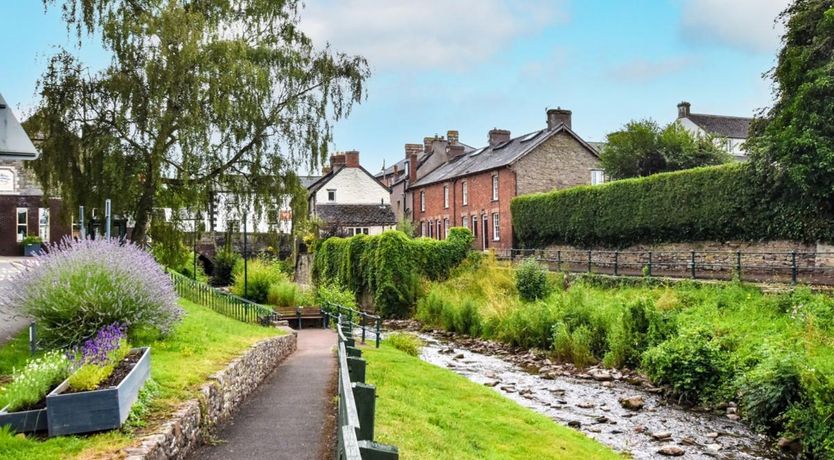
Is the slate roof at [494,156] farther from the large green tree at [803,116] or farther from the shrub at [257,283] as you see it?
the large green tree at [803,116]

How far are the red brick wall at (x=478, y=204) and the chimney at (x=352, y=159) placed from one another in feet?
24.6

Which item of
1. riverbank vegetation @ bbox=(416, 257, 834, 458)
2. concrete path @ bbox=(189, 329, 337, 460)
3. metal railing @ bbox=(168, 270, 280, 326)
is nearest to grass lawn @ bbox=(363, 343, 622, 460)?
concrete path @ bbox=(189, 329, 337, 460)

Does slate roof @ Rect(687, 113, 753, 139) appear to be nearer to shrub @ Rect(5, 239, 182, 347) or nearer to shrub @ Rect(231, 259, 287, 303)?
shrub @ Rect(231, 259, 287, 303)

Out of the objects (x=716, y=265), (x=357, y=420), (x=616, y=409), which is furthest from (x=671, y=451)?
(x=716, y=265)

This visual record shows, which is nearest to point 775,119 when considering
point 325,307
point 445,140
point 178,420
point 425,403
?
point 425,403

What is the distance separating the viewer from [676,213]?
1145 inches

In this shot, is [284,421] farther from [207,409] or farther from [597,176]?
[597,176]

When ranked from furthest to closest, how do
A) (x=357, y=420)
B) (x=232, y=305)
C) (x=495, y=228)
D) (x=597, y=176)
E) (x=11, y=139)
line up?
(x=597, y=176) < (x=495, y=228) < (x=232, y=305) < (x=11, y=139) < (x=357, y=420)

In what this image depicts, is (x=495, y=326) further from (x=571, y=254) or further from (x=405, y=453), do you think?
(x=405, y=453)

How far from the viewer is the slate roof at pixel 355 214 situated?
56156 millimetres

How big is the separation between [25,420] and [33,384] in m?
0.48

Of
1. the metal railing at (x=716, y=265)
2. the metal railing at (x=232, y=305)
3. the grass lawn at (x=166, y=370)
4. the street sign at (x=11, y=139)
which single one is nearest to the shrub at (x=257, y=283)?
the metal railing at (x=232, y=305)

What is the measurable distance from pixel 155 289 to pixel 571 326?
52.5 ft

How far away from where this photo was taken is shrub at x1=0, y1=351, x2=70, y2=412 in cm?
691
